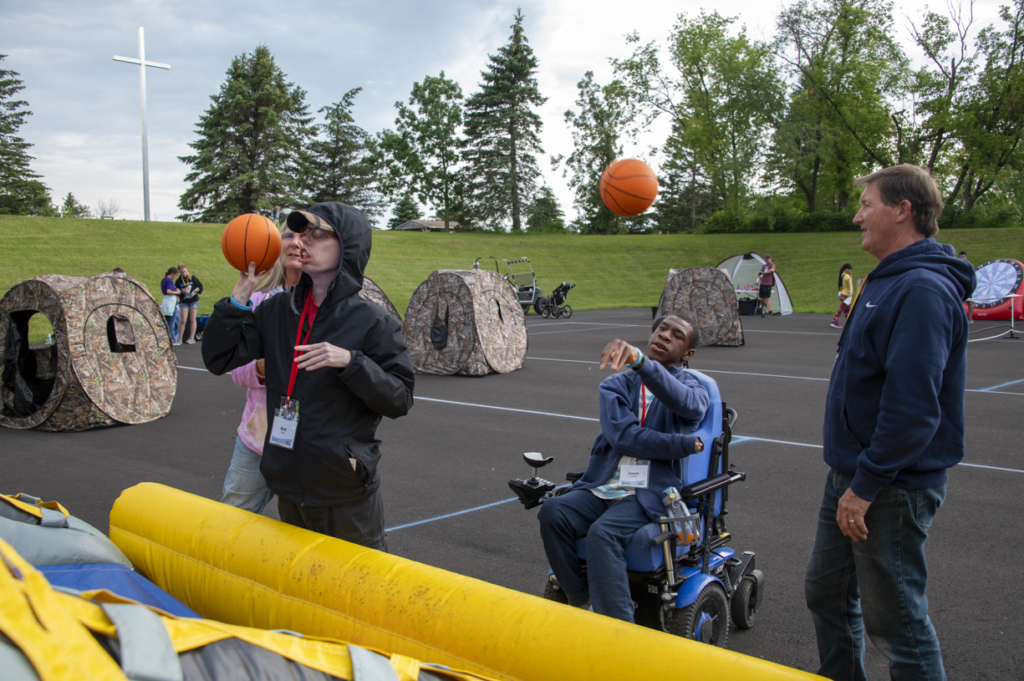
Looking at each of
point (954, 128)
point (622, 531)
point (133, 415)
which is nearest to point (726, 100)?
point (954, 128)

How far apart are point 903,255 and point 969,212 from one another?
50.0 meters

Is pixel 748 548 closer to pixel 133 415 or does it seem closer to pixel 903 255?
pixel 903 255

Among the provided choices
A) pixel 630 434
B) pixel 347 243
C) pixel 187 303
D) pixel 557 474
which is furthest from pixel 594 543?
pixel 187 303

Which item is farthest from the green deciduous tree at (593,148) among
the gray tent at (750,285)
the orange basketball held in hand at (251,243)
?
the orange basketball held in hand at (251,243)

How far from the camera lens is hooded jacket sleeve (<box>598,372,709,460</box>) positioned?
3.26m

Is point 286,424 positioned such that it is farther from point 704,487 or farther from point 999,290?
point 999,290

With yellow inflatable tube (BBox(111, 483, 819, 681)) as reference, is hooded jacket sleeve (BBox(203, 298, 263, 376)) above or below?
above

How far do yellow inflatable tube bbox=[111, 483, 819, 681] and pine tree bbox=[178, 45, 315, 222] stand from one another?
54225 mm

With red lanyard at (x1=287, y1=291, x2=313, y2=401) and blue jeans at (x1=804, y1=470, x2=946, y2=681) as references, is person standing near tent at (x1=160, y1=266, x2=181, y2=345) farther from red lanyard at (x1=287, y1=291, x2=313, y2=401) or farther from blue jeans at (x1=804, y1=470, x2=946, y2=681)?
blue jeans at (x1=804, y1=470, x2=946, y2=681)

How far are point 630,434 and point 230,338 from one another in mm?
1798

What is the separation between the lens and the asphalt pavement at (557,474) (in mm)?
3945

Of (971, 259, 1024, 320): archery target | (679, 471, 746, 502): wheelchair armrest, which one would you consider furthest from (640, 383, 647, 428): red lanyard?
Result: (971, 259, 1024, 320): archery target

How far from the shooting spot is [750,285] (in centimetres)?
2948

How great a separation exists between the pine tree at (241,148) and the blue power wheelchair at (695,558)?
54.6 meters
